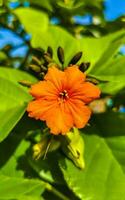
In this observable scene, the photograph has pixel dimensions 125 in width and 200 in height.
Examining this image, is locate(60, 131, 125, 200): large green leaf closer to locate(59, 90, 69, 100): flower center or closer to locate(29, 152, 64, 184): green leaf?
locate(29, 152, 64, 184): green leaf

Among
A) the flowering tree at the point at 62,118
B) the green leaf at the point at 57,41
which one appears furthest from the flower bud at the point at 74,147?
the green leaf at the point at 57,41

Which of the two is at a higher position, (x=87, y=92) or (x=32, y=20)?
(x=32, y=20)

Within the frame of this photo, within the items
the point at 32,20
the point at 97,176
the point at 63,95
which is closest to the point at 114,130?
the point at 97,176

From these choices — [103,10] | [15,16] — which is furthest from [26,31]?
[103,10]

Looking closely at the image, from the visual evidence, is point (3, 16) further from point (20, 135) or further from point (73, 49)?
point (20, 135)

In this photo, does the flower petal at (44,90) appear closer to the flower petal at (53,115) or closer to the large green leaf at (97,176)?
the flower petal at (53,115)

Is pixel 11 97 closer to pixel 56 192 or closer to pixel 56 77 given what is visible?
pixel 56 77

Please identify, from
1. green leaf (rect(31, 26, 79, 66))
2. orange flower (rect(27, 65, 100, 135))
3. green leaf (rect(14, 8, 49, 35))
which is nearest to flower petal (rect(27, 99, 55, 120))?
orange flower (rect(27, 65, 100, 135))
